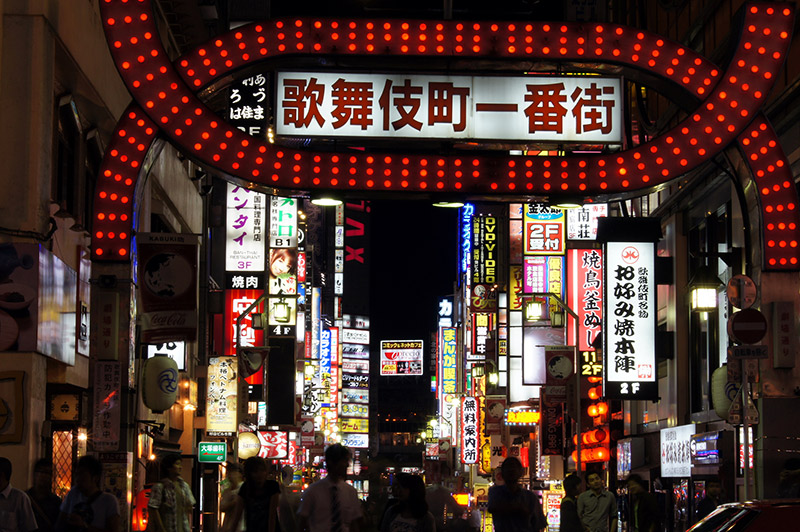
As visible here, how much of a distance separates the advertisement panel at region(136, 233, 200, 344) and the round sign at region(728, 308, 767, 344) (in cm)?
662

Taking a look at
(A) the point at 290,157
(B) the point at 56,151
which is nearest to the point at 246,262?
(B) the point at 56,151

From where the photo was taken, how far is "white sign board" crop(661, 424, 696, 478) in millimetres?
24016

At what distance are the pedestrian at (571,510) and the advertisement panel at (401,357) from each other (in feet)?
459

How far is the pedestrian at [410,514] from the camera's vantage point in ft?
37.5

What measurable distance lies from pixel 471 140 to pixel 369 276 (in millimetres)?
143500

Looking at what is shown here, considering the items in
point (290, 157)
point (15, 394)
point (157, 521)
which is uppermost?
point (290, 157)

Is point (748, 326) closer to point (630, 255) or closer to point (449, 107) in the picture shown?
point (449, 107)

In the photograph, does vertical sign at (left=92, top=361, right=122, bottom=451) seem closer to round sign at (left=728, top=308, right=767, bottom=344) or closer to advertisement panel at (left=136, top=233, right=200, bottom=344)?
advertisement panel at (left=136, top=233, right=200, bottom=344)

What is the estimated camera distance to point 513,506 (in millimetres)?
11461

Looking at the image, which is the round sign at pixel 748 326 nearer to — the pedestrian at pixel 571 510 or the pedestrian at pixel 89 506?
the pedestrian at pixel 571 510

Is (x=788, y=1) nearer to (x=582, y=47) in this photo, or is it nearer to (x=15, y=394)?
(x=582, y=47)

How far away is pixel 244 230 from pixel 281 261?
2824 millimetres

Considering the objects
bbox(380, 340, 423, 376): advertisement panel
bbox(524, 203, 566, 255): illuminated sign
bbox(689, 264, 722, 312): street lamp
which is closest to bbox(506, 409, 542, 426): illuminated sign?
bbox(524, 203, 566, 255): illuminated sign

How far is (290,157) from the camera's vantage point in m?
14.0
